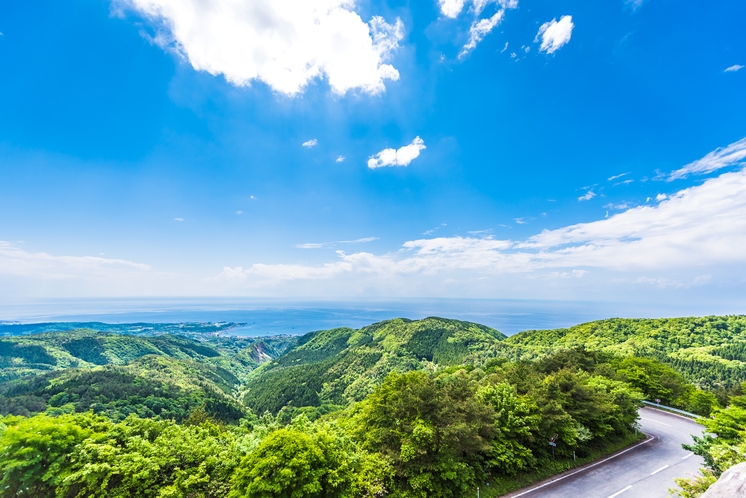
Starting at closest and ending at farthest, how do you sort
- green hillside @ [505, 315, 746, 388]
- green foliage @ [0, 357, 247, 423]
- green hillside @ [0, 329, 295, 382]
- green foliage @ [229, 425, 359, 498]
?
green foliage @ [229, 425, 359, 498] → green hillside @ [505, 315, 746, 388] → green foliage @ [0, 357, 247, 423] → green hillside @ [0, 329, 295, 382]

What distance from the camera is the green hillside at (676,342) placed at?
59.5m

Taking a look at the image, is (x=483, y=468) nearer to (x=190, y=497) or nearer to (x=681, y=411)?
(x=190, y=497)

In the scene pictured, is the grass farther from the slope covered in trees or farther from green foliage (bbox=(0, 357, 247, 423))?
green foliage (bbox=(0, 357, 247, 423))

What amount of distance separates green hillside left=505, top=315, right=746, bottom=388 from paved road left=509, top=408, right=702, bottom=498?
5015cm

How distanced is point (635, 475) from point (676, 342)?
311ft

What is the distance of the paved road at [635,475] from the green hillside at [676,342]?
5015cm

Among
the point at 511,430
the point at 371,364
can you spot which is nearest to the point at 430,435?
the point at 511,430

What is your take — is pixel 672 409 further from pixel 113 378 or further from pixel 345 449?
pixel 113 378

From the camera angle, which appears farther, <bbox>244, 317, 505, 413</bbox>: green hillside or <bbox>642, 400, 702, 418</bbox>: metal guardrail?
<bbox>244, 317, 505, 413</bbox>: green hillside

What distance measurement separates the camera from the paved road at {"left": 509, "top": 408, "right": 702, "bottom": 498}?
54.1ft

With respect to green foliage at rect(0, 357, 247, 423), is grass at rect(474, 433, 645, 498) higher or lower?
higher

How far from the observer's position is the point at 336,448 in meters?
14.6

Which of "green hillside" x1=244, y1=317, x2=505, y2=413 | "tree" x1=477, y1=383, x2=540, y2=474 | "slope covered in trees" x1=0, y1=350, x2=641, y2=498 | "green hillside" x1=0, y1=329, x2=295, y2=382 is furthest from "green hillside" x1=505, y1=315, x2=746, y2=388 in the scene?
"green hillside" x1=0, y1=329, x2=295, y2=382

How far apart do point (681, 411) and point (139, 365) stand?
446ft
